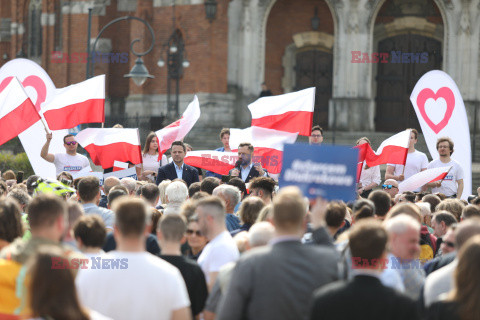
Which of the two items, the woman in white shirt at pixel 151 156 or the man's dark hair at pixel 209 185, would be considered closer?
the man's dark hair at pixel 209 185

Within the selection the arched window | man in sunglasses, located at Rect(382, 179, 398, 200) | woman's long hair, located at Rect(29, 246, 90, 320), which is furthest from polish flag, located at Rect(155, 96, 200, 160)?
the arched window

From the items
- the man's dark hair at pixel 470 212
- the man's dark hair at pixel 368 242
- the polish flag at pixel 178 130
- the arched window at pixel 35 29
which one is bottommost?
the man's dark hair at pixel 470 212

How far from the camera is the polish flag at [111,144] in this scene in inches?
608

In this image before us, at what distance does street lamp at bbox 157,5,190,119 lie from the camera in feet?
100

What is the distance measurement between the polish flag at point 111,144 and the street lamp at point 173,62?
14253mm

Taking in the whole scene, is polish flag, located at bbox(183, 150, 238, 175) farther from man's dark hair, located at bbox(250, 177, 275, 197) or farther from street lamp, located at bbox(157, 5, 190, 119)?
street lamp, located at bbox(157, 5, 190, 119)

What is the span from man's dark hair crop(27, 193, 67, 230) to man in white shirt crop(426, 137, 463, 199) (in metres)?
9.21

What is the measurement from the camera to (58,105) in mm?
16328

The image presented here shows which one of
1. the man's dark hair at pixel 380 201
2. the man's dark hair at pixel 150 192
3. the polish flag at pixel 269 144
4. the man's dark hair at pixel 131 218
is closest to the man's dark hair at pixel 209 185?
the man's dark hair at pixel 150 192

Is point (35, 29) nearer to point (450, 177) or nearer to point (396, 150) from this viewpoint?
point (396, 150)

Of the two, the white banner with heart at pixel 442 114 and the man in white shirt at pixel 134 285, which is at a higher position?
the white banner with heart at pixel 442 114

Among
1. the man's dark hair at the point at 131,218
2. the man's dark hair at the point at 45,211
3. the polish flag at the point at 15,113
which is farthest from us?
the polish flag at the point at 15,113

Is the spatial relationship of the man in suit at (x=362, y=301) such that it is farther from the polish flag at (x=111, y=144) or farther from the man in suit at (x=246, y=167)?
the polish flag at (x=111, y=144)

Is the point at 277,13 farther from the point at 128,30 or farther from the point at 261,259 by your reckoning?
the point at 261,259
